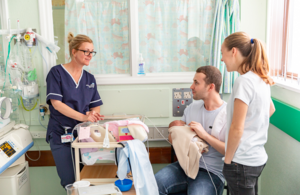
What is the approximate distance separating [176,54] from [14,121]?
1664 mm

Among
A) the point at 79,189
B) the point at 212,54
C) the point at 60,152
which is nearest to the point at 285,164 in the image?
the point at 212,54

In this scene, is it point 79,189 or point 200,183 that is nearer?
point 79,189

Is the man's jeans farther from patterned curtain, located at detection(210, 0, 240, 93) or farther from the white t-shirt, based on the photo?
patterned curtain, located at detection(210, 0, 240, 93)

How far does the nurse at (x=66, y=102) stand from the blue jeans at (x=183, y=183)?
713 millimetres

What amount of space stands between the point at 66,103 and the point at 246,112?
1.47 meters

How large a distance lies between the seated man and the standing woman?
0.32 meters

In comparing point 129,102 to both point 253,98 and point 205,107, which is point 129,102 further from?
point 253,98

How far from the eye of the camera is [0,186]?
2158 mm

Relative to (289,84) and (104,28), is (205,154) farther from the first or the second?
(104,28)

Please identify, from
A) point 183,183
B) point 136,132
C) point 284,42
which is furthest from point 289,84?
point 136,132

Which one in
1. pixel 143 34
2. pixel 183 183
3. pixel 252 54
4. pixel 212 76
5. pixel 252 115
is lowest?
pixel 183 183

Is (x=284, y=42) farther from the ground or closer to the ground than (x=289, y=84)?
farther from the ground

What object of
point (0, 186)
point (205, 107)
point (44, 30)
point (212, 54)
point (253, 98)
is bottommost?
point (0, 186)

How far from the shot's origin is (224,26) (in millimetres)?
2471
